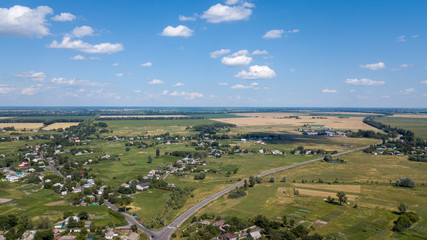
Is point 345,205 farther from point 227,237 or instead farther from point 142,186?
point 142,186

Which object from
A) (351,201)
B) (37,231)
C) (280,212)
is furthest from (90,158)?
(351,201)

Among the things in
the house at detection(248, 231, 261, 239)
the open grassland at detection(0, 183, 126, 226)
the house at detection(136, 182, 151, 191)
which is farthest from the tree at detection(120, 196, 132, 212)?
the house at detection(248, 231, 261, 239)

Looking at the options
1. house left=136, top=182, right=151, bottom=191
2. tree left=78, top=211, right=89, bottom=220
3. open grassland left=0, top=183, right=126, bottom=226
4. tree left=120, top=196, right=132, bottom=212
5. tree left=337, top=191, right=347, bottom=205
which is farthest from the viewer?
house left=136, top=182, right=151, bottom=191

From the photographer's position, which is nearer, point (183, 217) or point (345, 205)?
point (183, 217)

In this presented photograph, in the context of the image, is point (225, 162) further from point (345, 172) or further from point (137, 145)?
point (137, 145)

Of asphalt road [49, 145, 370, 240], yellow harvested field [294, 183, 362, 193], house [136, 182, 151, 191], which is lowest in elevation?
asphalt road [49, 145, 370, 240]

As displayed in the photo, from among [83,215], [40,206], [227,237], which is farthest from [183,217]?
[40,206]

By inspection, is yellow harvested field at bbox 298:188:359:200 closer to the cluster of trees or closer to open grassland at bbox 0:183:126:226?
the cluster of trees
